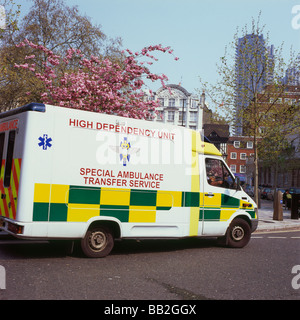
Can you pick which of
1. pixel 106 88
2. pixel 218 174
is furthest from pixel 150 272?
pixel 106 88

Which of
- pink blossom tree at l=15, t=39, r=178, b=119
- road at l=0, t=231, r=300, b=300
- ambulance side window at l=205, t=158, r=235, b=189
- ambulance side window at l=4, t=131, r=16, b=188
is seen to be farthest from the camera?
pink blossom tree at l=15, t=39, r=178, b=119

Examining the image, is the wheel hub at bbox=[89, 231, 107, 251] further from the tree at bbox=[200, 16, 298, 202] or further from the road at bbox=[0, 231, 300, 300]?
the tree at bbox=[200, 16, 298, 202]

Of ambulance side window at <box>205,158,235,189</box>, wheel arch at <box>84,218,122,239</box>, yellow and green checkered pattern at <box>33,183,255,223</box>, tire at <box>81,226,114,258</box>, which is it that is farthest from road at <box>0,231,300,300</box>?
ambulance side window at <box>205,158,235,189</box>

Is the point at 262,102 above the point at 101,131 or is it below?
above

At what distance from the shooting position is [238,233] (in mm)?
9391

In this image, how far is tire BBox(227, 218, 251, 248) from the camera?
9.26 metres

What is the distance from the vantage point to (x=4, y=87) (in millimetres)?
20531

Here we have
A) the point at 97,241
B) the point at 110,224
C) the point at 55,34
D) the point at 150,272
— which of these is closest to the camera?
the point at 150,272

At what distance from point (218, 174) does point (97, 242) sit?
3237 millimetres

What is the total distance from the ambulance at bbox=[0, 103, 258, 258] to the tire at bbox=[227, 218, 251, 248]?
28 centimetres

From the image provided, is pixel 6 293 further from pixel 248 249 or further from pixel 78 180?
pixel 248 249

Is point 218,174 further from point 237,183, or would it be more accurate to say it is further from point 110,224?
point 110,224

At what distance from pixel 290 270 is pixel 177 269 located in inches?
77.5
